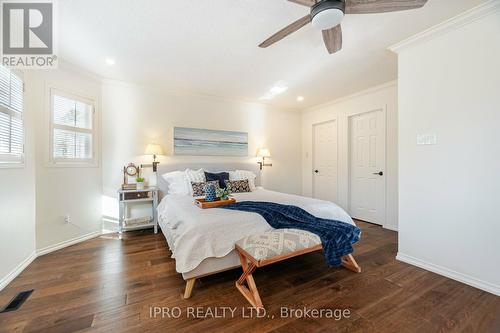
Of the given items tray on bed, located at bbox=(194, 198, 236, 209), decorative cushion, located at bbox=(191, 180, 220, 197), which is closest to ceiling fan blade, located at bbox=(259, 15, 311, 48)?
tray on bed, located at bbox=(194, 198, 236, 209)

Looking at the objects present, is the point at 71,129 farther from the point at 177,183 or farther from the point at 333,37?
the point at 333,37

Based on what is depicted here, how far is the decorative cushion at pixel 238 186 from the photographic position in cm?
337

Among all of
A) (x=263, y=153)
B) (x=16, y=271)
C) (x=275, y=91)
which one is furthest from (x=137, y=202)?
(x=275, y=91)

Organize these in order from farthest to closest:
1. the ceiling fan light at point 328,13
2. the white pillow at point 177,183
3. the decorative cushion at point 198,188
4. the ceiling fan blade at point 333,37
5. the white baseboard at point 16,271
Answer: the white pillow at point 177,183, the decorative cushion at point 198,188, the white baseboard at point 16,271, the ceiling fan blade at point 333,37, the ceiling fan light at point 328,13

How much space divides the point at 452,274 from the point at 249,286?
1976 mm

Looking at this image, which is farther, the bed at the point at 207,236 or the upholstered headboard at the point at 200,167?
the upholstered headboard at the point at 200,167

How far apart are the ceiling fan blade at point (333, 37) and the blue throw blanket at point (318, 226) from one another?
164 centimetres

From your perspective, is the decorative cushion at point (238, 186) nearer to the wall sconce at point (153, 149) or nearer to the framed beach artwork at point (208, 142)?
the framed beach artwork at point (208, 142)

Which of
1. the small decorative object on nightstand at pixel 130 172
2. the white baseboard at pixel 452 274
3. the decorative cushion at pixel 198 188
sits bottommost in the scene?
the white baseboard at pixel 452 274

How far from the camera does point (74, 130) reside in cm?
291

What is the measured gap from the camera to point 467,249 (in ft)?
6.27

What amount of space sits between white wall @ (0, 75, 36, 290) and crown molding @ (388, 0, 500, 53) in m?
4.18

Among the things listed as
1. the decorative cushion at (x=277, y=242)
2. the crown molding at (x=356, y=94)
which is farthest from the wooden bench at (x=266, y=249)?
the crown molding at (x=356, y=94)

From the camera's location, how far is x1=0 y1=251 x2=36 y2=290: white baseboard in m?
1.84
